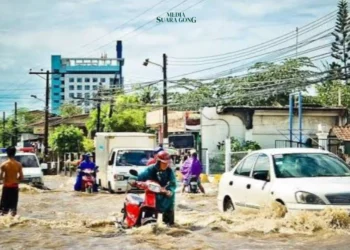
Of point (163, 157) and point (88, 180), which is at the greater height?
point (163, 157)

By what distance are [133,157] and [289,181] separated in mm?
14667

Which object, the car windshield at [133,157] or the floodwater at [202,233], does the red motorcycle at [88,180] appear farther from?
the floodwater at [202,233]

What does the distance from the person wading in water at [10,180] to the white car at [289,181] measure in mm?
4327

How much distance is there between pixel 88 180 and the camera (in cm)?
2634

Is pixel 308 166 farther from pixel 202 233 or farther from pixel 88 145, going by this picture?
pixel 88 145

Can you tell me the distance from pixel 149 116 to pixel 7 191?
4051 cm

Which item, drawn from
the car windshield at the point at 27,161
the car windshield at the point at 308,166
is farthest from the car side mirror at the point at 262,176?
the car windshield at the point at 27,161

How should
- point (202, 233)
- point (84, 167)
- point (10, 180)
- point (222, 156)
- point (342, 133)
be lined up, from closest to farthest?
point (202, 233)
point (10, 180)
point (84, 167)
point (342, 133)
point (222, 156)

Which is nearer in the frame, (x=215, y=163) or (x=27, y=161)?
(x=27, y=161)

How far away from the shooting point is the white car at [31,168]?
28017mm

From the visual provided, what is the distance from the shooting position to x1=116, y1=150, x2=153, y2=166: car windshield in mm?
25969

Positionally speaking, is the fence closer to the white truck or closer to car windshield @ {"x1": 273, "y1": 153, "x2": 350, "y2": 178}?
the white truck

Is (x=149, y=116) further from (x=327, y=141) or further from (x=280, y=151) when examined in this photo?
(x=280, y=151)

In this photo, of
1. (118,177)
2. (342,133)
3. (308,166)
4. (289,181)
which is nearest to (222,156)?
(342,133)
